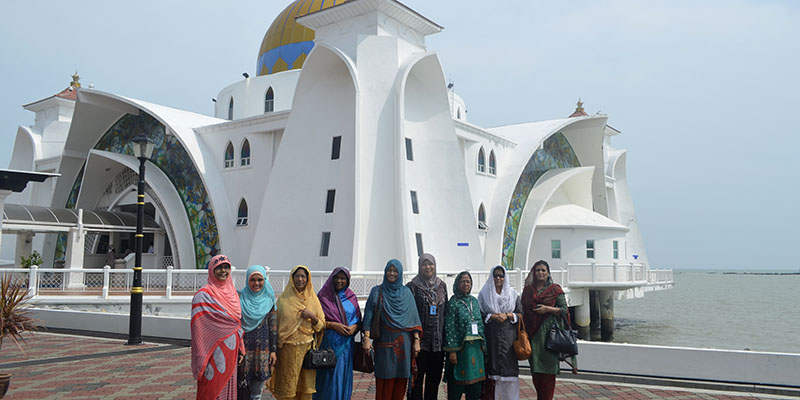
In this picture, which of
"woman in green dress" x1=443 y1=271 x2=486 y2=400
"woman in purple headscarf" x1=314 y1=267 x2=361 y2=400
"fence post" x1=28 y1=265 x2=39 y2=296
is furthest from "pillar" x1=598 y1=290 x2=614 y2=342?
"woman in purple headscarf" x1=314 y1=267 x2=361 y2=400

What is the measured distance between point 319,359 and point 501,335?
1586 mm

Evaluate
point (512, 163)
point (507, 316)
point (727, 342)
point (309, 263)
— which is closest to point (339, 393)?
point (507, 316)

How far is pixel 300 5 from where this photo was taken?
24828 mm

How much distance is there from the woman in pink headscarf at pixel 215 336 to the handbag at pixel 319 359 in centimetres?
57

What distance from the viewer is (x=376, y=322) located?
5129 millimetres

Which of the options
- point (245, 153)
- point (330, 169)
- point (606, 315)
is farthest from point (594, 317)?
point (245, 153)

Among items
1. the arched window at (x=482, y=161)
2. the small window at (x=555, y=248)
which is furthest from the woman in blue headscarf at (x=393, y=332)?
the small window at (x=555, y=248)

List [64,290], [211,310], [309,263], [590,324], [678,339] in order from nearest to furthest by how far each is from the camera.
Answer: [211,310], [64,290], [309,263], [590,324], [678,339]

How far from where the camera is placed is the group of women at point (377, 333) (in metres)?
4.65

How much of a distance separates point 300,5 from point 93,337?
17.7 metres

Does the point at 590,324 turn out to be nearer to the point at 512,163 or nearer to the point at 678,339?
the point at 678,339

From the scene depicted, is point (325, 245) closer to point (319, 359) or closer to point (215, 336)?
point (319, 359)

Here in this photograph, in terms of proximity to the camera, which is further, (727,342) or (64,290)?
(727,342)

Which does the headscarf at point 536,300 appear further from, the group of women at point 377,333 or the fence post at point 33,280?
the fence post at point 33,280
